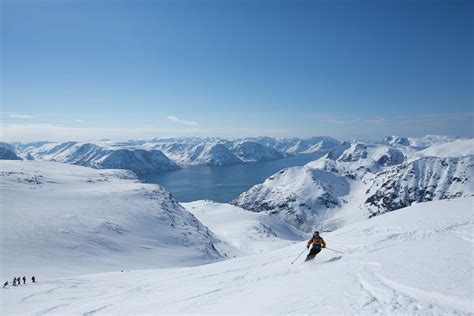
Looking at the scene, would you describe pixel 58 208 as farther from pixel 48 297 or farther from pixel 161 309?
pixel 161 309

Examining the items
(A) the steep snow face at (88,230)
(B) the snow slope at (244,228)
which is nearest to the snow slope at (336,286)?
A: (A) the steep snow face at (88,230)

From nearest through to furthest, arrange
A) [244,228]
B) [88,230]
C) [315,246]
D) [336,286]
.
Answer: [336,286] → [315,246] → [88,230] → [244,228]

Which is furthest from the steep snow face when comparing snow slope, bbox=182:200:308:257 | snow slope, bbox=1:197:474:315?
snow slope, bbox=182:200:308:257

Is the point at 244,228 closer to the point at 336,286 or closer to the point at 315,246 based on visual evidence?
the point at 315,246

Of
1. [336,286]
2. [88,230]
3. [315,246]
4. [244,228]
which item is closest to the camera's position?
[336,286]

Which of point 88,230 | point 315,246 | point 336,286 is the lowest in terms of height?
point 88,230

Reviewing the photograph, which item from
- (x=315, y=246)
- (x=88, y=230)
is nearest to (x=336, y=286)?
(x=315, y=246)
